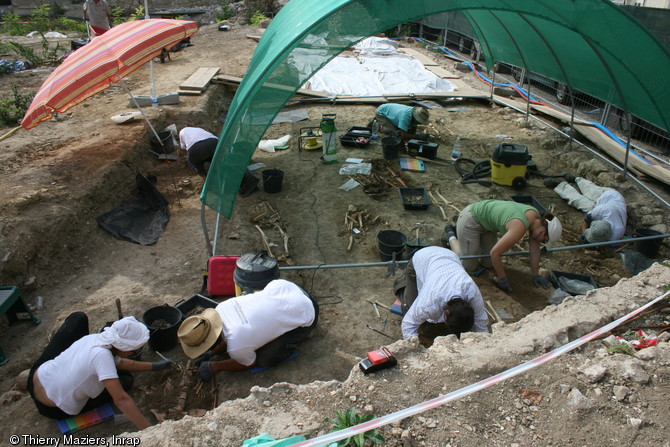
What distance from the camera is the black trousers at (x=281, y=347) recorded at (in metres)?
4.30

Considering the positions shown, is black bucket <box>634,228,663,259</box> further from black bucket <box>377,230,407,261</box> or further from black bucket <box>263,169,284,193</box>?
black bucket <box>263,169,284,193</box>

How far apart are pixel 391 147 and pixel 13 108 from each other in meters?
8.84

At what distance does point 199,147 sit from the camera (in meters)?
7.97

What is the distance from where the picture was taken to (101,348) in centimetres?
369

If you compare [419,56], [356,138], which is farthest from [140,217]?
[419,56]

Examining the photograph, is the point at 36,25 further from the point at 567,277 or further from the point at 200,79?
the point at 567,277

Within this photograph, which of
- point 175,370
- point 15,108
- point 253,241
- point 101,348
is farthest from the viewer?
point 15,108

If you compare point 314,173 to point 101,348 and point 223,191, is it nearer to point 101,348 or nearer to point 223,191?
point 223,191

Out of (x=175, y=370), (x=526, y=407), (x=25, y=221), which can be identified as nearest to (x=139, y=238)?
(x=25, y=221)

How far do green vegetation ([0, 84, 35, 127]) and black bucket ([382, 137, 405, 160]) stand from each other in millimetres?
8059

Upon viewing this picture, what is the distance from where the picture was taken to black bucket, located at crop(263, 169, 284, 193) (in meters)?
8.02

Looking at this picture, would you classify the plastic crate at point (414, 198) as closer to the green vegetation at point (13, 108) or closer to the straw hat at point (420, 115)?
the straw hat at point (420, 115)

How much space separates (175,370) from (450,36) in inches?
799

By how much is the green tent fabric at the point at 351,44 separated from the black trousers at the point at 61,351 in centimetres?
220
